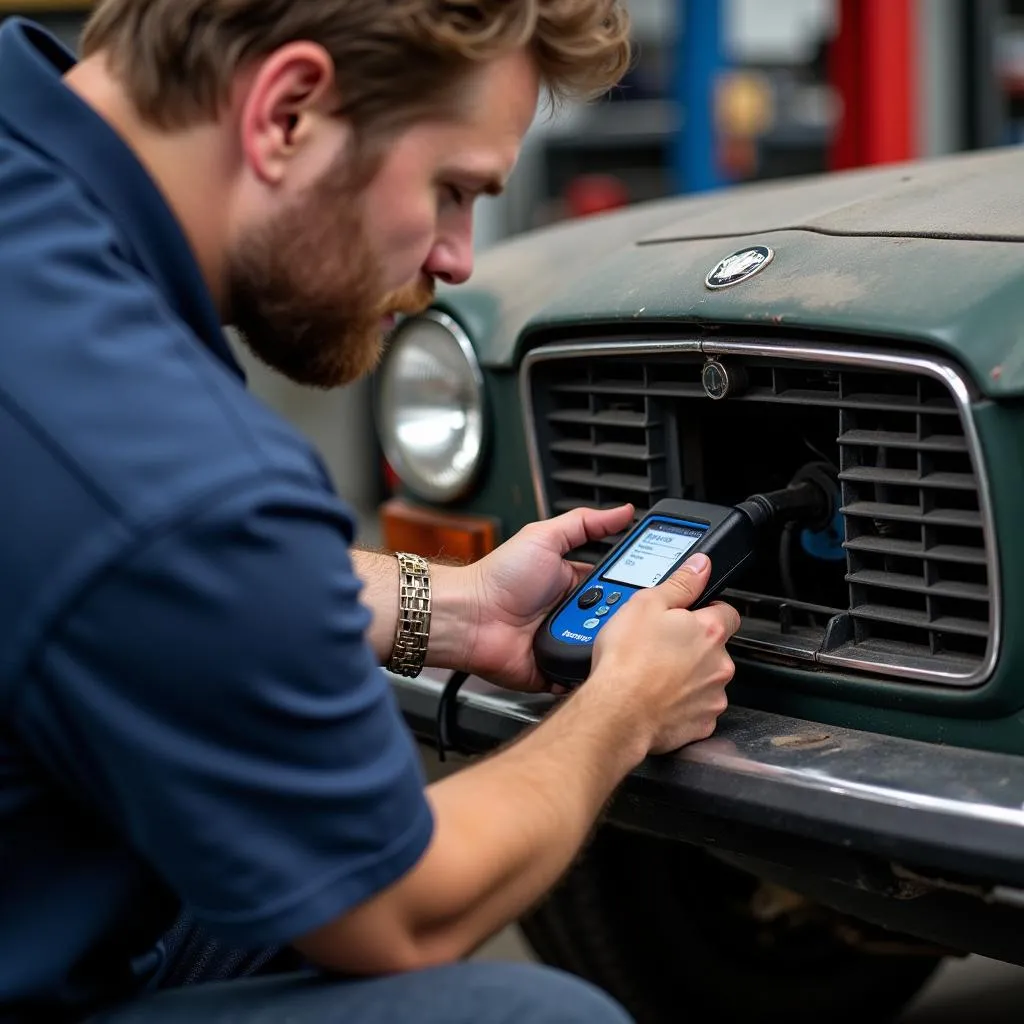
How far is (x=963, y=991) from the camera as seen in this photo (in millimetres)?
2801

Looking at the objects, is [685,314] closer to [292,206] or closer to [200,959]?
[292,206]

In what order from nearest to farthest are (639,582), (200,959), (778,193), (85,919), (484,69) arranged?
(85,919)
(484,69)
(200,959)
(639,582)
(778,193)

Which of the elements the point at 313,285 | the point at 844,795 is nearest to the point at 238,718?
the point at 313,285

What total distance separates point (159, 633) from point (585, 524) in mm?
909

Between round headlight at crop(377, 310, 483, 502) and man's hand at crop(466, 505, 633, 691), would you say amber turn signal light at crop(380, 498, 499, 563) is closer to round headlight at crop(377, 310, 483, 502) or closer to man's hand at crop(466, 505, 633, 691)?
round headlight at crop(377, 310, 483, 502)

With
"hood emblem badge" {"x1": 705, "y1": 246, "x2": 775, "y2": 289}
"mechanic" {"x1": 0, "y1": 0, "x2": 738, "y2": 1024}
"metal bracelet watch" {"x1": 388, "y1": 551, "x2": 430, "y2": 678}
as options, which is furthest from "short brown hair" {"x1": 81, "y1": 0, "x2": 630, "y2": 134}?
"metal bracelet watch" {"x1": 388, "y1": 551, "x2": 430, "y2": 678}

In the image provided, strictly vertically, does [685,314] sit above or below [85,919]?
above

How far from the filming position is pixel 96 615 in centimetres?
115

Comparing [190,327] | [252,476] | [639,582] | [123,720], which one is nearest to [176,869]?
[123,720]

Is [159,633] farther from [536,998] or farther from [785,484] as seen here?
[785,484]

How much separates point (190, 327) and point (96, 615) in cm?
35

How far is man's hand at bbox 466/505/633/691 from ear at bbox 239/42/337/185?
72 cm

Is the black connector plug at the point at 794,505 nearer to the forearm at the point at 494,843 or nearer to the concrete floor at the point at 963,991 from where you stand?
the forearm at the point at 494,843

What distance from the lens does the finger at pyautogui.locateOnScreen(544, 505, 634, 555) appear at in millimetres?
1990
